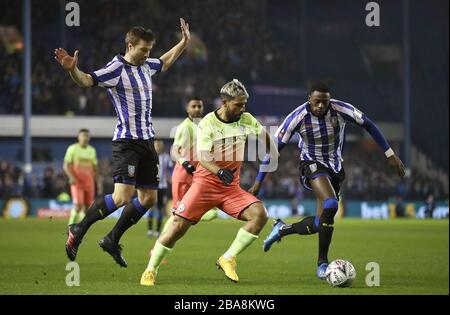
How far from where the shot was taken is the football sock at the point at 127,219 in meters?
11.2

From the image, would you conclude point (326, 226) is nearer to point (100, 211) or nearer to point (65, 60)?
point (100, 211)

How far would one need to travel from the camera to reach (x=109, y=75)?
10.8 metres

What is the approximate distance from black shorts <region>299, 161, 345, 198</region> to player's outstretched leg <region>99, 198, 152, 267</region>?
2070 mm

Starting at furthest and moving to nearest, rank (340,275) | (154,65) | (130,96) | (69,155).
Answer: (69,155) → (154,65) → (130,96) → (340,275)

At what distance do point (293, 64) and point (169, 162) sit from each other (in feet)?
73.0

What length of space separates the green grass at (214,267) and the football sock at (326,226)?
1.25 feet

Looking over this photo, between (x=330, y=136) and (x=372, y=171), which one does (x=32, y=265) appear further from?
(x=372, y=171)

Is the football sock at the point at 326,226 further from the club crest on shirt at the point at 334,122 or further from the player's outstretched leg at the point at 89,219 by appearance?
the player's outstretched leg at the point at 89,219

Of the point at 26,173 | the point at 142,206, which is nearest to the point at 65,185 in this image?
the point at 26,173

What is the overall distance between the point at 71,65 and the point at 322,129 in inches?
129

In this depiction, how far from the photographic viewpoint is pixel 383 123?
4269 centimetres

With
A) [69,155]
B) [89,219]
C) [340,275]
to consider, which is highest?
[69,155]

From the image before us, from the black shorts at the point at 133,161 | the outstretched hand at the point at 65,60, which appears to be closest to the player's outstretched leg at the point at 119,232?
the black shorts at the point at 133,161

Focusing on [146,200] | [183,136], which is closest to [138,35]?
[146,200]
